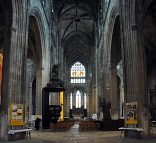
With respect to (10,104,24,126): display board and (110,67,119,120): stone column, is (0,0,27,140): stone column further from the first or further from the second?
A: (110,67,119,120): stone column

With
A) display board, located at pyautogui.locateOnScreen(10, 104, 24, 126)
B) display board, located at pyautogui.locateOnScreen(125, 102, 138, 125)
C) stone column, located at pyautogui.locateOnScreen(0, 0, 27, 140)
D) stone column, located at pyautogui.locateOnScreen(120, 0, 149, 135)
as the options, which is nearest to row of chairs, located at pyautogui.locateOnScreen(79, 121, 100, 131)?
stone column, located at pyautogui.locateOnScreen(120, 0, 149, 135)

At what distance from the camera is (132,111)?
1524 centimetres

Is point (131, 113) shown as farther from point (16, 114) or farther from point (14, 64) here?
point (14, 64)

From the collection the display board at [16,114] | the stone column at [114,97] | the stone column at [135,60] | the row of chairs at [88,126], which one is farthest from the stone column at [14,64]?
the stone column at [114,97]

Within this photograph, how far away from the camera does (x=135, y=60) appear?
627 inches

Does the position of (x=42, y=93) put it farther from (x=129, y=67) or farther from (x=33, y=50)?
(x=129, y=67)

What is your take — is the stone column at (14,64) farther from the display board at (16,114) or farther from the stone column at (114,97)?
the stone column at (114,97)

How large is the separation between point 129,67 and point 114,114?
34.8 feet

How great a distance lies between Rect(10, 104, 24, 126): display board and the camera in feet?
48.1

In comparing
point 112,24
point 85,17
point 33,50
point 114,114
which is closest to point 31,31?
point 33,50

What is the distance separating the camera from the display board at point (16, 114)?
14.6 meters

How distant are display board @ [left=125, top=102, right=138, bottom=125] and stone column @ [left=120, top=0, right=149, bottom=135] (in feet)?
0.87

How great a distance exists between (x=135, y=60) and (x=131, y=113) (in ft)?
10.7

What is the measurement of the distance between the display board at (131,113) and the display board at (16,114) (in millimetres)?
6363
